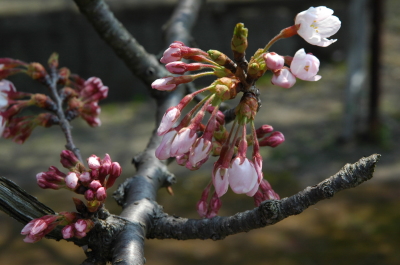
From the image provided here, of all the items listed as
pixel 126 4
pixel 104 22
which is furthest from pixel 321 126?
pixel 104 22

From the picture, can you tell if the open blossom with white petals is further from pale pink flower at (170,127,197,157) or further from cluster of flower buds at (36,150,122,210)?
cluster of flower buds at (36,150,122,210)

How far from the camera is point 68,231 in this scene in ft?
2.40

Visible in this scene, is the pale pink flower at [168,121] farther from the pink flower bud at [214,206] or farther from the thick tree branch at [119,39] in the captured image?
the thick tree branch at [119,39]

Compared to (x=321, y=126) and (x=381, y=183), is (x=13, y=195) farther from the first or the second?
(x=321, y=126)

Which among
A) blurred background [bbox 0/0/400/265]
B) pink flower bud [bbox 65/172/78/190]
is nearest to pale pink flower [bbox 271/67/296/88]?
pink flower bud [bbox 65/172/78/190]

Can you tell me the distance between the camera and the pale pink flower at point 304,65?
2.29ft

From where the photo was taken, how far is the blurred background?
3.59m

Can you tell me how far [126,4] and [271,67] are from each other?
5.40 meters

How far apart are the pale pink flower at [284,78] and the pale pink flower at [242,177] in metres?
0.13

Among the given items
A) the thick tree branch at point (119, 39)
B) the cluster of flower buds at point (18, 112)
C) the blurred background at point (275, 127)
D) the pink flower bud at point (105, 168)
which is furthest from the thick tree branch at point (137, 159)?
the blurred background at point (275, 127)

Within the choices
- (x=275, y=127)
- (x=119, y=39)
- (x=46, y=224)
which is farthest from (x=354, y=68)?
(x=46, y=224)

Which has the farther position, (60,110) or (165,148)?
(60,110)

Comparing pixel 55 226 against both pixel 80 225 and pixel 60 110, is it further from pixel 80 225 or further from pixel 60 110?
pixel 60 110

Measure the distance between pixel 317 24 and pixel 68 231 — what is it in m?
0.52
